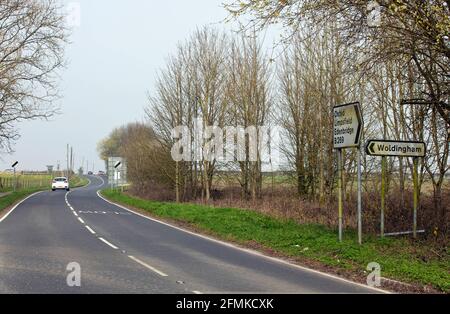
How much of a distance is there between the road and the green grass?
1156 millimetres

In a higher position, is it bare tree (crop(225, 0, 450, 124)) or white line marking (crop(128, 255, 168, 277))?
bare tree (crop(225, 0, 450, 124))

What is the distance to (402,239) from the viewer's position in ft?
45.4

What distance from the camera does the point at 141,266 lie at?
10609 millimetres

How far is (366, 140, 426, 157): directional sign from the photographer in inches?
525

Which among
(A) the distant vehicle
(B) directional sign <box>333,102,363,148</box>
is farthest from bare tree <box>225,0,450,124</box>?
(A) the distant vehicle

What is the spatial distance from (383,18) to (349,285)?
22.4 feet

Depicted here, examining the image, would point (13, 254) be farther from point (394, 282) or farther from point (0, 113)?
point (0, 113)

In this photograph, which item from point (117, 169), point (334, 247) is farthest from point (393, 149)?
point (117, 169)

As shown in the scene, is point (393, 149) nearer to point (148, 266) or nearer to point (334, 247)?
point (334, 247)

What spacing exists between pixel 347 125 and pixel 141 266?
6.70 metres

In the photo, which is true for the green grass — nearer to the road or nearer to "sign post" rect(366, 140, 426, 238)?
the road

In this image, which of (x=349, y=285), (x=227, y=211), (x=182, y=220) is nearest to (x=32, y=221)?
(x=182, y=220)

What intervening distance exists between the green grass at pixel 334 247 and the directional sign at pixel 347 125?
2.74 meters

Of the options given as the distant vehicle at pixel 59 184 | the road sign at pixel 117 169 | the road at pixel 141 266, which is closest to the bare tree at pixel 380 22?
the road at pixel 141 266
